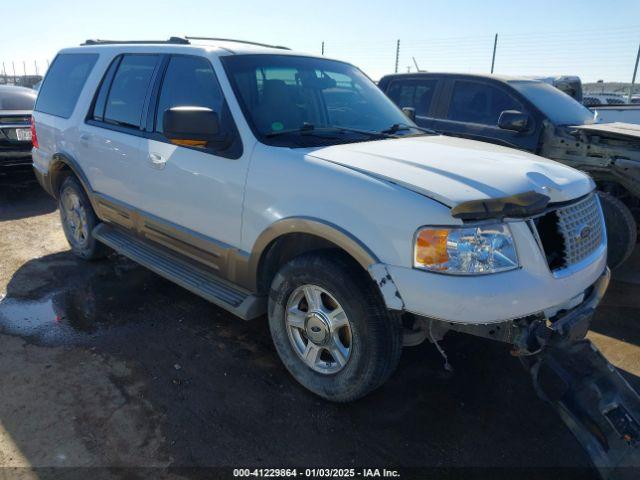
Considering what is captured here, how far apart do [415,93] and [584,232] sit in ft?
14.0

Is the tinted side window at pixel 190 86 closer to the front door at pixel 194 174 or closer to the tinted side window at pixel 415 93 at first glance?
the front door at pixel 194 174

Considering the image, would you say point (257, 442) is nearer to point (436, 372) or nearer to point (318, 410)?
point (318, 410)

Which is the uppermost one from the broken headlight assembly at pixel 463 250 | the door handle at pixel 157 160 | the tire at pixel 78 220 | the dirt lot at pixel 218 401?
the door handle at pixel 157 160

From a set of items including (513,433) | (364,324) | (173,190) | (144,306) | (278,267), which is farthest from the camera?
(144,306)

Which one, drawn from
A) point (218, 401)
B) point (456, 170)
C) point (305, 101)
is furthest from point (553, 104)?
point (218, 401)

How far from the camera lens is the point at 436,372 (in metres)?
3.28

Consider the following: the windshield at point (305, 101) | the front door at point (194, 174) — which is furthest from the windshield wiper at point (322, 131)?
the front door at point (194, 174)

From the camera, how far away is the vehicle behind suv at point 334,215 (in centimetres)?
229

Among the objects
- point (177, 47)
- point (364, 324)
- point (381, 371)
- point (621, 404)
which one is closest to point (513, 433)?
point (621, 404)

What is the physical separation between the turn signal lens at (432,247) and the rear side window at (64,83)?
3.77 metres

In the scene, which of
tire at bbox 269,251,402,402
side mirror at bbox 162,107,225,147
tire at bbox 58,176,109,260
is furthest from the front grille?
tire at bbox 58,176,109,260

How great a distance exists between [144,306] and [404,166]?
2680 millimetres

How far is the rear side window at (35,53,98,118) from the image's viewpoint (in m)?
4.63

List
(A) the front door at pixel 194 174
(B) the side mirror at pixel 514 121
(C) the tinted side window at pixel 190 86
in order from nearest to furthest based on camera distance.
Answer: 1. (A) the front door at pixel 194 174
2. (C) the tinted side window at pixel 190 86
3. (B) the side mirror at pixel 514 121
